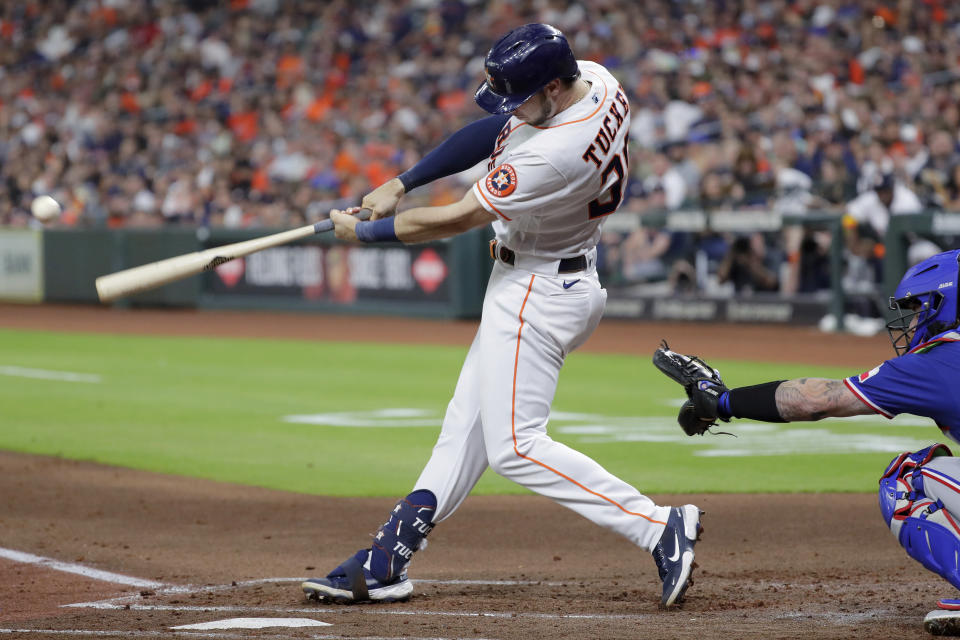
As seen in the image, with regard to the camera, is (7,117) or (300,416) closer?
(300,416)

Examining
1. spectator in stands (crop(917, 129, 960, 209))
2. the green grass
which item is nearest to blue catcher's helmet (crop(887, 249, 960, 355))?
the green grass

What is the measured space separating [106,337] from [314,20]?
11294 millimetres

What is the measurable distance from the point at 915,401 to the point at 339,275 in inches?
625

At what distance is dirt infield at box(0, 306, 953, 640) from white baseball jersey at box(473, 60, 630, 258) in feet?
4.27

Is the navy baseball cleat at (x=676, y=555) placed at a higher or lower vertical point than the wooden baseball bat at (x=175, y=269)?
lower

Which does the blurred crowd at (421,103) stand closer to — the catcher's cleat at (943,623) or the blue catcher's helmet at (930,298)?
the blue catcher's helmet at (930,298)

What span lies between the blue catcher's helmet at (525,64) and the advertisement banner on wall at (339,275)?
1360 cm

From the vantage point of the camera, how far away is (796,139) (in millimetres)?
16234

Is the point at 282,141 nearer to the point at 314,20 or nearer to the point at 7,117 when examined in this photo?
the point at 314,20

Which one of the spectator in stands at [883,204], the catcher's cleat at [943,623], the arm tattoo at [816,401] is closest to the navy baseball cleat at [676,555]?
the arm tattoo at [816,401]

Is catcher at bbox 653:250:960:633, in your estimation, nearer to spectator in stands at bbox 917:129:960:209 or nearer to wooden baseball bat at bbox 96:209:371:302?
wooden baseball bat at bbox 96:209:371:302

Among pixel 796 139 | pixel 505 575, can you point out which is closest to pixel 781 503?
pixel 505 575

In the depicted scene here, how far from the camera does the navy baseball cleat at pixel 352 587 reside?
468 centimetres

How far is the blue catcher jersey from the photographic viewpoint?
3945 mm
